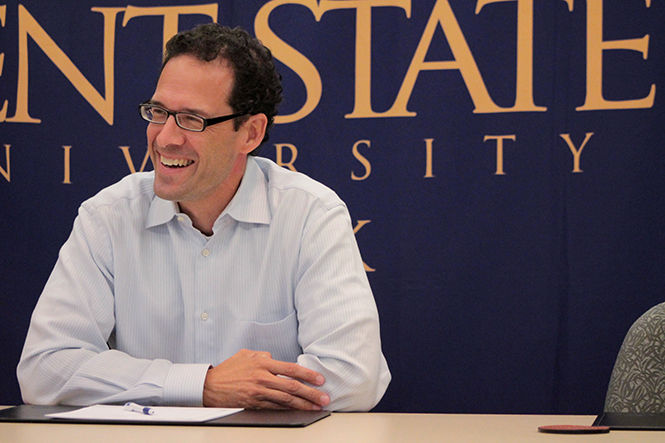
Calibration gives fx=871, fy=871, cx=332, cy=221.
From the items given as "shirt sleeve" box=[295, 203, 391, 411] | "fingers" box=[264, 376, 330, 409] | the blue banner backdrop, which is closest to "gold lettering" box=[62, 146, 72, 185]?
the blue banner backdrop

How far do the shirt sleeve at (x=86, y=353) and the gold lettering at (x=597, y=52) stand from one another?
1.75 metres

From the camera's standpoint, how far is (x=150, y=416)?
1.45 m

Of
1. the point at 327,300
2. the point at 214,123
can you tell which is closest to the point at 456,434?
the point at 327,300

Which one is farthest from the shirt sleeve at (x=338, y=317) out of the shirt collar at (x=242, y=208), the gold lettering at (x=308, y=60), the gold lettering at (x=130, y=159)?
the gold lettering at (x=130, y=159)

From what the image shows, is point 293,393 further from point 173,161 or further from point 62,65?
point 62,65

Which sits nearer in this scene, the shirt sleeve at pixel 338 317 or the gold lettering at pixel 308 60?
the shirt sleeve at pixel 338 317

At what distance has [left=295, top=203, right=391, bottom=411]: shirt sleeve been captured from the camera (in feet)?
5.99

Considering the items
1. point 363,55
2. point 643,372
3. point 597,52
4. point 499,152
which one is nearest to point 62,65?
point 363,55

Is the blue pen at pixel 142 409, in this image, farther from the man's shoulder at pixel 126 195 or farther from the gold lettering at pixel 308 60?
the gold lettering at pixel 308 60

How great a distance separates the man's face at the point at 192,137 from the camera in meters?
2.09

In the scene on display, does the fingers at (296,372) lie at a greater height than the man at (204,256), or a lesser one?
lesser

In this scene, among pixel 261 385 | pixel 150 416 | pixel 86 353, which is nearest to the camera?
pixel 150 416

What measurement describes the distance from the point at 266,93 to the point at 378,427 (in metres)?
1.13

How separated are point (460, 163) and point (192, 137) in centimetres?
124
